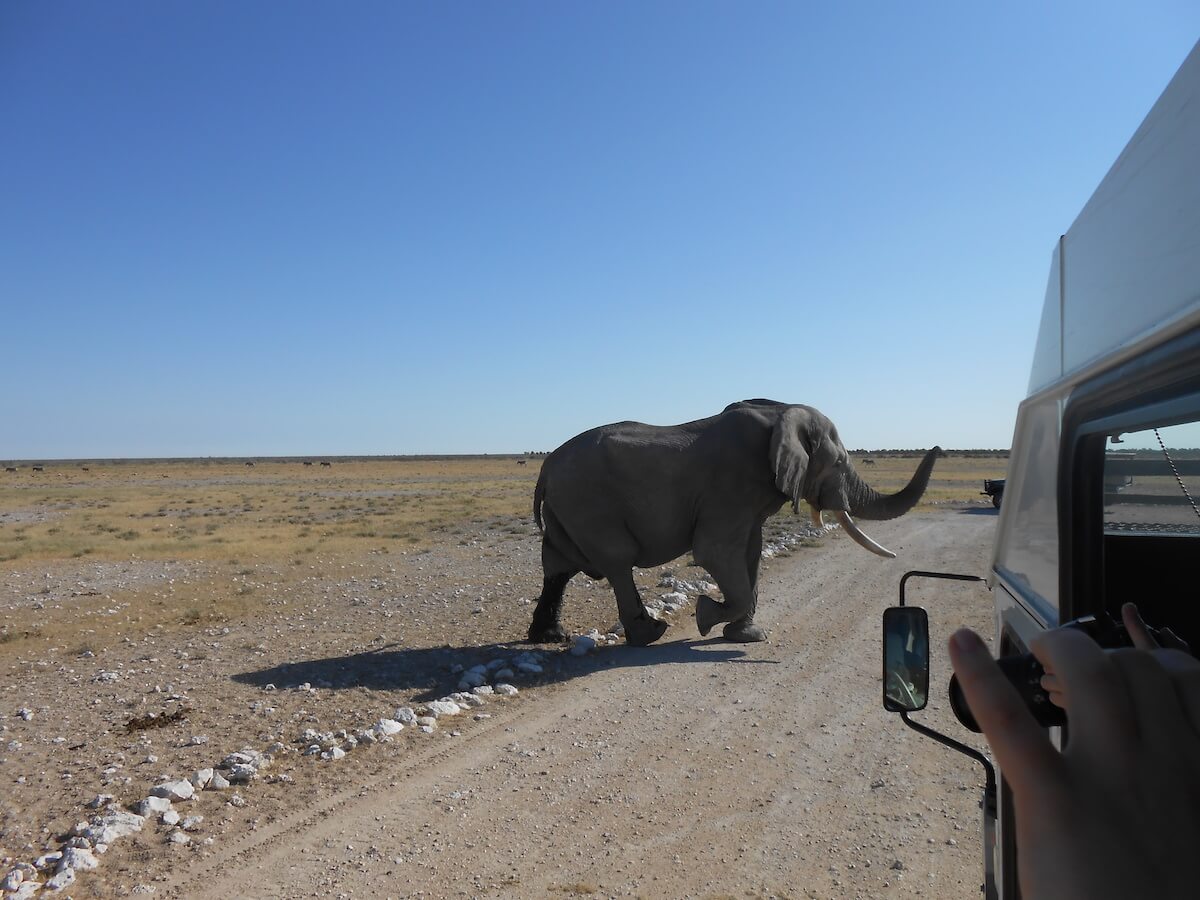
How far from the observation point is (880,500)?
33.7 ft

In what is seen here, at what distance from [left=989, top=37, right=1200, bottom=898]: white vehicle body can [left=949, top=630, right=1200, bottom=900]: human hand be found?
0.64 meters

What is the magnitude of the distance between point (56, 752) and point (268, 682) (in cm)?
192

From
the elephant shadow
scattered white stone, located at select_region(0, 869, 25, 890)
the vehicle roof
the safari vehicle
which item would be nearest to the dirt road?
the elephant shadow

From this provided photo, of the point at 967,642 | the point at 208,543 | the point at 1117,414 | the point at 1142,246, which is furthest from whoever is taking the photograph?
the point at 208,543

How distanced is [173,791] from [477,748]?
189 centimetres

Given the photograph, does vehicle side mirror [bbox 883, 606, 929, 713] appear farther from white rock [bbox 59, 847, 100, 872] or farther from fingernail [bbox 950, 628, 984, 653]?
white rock [bbox 59, 847, 100, 872]

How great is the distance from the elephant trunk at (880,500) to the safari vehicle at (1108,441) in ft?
21.9

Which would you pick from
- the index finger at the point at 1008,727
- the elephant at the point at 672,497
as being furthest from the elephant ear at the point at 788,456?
the index finger at the point at 1008,727

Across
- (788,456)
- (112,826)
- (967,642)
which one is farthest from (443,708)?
(967,642)

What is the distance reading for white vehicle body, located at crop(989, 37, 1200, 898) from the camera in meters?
1.51

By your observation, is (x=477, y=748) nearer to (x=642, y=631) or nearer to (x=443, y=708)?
(x=443, y=708)

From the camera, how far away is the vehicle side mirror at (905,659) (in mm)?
2480

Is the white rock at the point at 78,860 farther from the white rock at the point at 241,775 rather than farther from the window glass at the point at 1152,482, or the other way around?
the window glass at the point at 1152,482

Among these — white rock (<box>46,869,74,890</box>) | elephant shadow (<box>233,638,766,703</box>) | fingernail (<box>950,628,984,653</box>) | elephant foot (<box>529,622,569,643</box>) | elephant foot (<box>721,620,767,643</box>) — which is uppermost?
fingernail (<box>950,628,984,653</box>)
